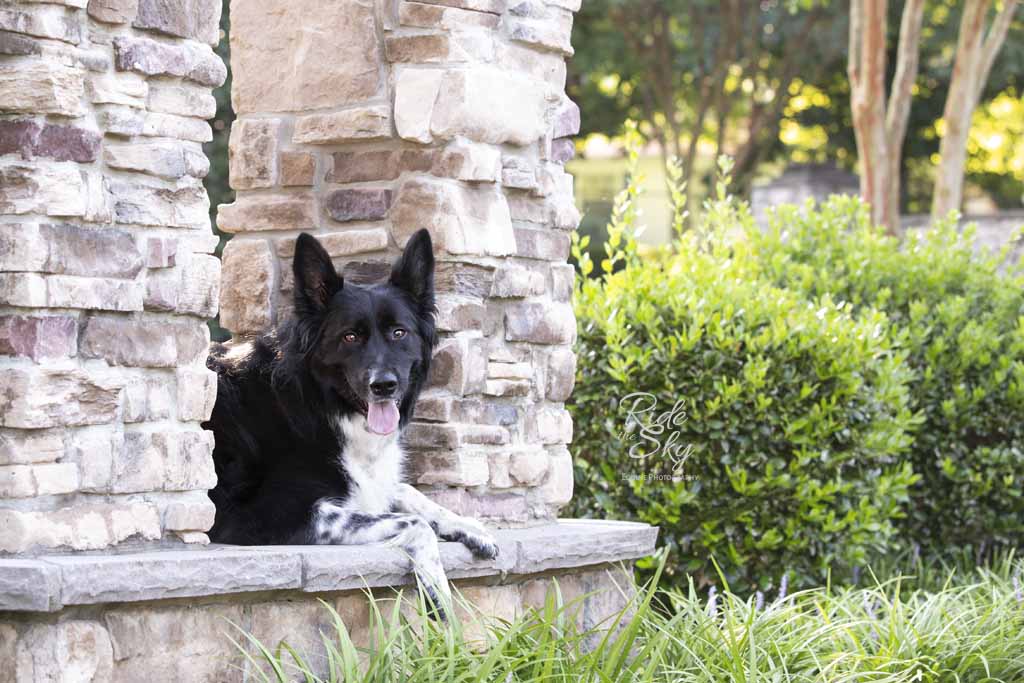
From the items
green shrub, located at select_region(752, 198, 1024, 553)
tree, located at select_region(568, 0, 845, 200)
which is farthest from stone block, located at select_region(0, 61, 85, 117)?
tree, located at select_region(568, 0, 845, 200)

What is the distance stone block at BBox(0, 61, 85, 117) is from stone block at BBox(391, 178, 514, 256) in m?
1.29

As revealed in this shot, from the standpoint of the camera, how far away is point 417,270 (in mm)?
4281

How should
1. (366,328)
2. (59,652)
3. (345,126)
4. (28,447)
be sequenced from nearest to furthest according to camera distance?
(59,652) → (28,447) → (366,328) → (345,126)

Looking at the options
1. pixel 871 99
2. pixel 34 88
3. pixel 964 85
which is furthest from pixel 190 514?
pixel 964 85

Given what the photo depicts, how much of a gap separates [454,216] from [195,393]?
108 cm

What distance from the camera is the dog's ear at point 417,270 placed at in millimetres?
4242

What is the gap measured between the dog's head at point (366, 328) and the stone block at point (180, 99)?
49 centimetres

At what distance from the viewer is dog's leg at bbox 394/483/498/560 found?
13.7 feet

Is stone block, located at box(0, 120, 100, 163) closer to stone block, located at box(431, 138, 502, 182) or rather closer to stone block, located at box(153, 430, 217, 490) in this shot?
stone block, located at box(153, 430, 217, 490)

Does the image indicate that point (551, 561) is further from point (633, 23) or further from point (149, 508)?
point (633, 23)

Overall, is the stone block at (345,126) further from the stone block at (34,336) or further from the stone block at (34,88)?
the stone block at (34,336)

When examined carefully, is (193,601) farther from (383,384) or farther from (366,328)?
(366,328)

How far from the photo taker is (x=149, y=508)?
144 inches

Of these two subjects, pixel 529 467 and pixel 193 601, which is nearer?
pixel 193 601
